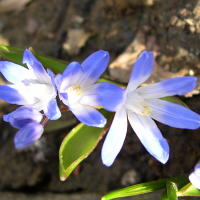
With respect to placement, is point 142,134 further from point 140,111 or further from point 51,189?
point 51,189

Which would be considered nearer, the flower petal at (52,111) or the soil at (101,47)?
the flower petal at (52,111)

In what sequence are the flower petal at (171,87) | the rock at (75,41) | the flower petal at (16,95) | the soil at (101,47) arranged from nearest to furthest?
the flower petal at (171,87), the flower petal at (16,95), the soil at (101,47), the rock at (75,41)

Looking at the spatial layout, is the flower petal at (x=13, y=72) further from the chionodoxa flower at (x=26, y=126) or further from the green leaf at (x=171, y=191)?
the green leaf at (x=171, y=191)

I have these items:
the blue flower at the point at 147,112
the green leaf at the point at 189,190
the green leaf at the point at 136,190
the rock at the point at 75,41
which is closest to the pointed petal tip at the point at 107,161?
the blue flower at the point at 147,112

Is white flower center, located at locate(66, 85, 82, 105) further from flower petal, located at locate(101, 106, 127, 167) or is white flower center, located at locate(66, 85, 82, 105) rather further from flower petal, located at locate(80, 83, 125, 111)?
flower petal, located at locate(101, 106, 127, 167)

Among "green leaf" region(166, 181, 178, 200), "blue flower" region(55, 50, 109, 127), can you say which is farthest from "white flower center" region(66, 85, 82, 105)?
"green leaf" region(166, 181, 178, 200)
